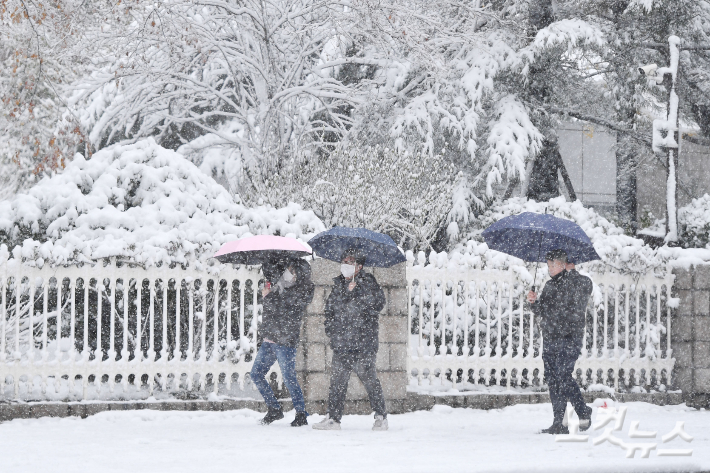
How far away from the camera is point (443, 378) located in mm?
9953

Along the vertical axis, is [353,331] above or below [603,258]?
below

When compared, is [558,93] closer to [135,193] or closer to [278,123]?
[278,123]

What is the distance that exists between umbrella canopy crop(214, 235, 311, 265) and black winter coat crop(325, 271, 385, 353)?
1.78ft

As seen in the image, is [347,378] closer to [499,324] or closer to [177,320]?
[177,320]

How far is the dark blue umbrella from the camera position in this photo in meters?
8.16

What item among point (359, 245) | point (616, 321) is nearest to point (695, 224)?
point (616, 321)

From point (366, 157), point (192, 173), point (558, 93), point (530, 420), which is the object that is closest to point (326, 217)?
point (366, 157)

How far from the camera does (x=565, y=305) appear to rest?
7934mm

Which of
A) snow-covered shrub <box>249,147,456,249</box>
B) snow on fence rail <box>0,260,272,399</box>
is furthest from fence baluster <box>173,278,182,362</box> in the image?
snow-covered shrub <box>249,147,456,249</box>

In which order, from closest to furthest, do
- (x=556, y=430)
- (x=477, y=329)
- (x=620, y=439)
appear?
(x=620, y=439) < (x=556, y=430) < (x=477, y=329)

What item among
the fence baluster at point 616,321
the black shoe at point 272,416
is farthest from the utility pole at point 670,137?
the black shoe at point 272,416

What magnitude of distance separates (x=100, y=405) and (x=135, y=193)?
7.72ft

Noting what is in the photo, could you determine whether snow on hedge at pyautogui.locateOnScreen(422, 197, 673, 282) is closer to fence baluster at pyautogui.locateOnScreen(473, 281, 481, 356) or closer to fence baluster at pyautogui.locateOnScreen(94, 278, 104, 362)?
fence baluster at pyautogui.locateOnScreen(473, 281, 481, 356)

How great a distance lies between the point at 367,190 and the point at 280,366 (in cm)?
513
